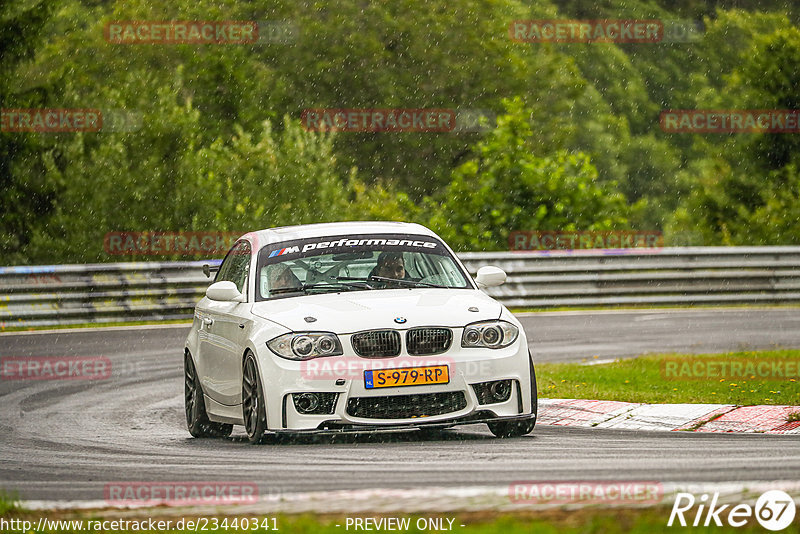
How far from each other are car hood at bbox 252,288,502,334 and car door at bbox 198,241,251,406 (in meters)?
0.29

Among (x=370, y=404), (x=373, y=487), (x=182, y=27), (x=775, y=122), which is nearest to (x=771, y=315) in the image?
(x=370, y=404)

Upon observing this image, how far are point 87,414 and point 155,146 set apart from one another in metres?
21.9

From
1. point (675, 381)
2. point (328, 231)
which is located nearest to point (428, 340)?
point (328, 231)

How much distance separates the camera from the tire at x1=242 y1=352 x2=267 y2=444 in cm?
934

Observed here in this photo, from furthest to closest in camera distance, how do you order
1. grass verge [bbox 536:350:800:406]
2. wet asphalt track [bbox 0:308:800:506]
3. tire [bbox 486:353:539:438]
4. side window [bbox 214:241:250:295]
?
grass verge [bbox 536:350:800:406], side window [bbox 214:241:250:295], tire [bbox 486:353:539:438], wet asphalt track [bbox 0:308:800:506]

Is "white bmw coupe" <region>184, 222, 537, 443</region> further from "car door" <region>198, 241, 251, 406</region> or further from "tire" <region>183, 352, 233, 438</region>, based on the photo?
"tire" <region>183, 352, 233, 438</region>

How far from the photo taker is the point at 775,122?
44.6 metres

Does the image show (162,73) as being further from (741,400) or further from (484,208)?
(741,400)

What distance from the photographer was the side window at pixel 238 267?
10659 millimetres

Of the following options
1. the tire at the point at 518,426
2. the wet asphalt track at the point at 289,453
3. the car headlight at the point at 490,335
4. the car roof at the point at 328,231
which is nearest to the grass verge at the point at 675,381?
the wet asphalt track at the point at 289,453

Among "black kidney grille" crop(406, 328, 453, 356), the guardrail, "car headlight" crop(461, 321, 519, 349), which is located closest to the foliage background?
the guardrail

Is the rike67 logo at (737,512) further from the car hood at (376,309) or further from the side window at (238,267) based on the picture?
the side window at (238,267)

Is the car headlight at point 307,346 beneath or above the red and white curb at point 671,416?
above

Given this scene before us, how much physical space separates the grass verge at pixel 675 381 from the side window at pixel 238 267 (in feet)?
10.2
